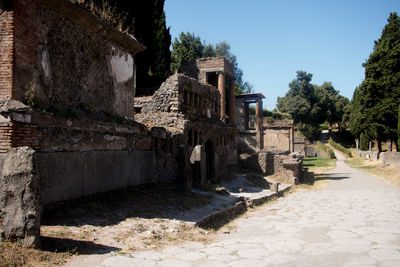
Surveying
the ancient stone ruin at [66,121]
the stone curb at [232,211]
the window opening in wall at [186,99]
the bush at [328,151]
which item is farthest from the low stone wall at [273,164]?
the bush at [328,151]

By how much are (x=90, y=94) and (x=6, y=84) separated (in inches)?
101

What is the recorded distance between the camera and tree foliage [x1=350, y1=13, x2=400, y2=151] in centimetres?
2923

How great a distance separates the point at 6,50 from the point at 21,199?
11.2ft

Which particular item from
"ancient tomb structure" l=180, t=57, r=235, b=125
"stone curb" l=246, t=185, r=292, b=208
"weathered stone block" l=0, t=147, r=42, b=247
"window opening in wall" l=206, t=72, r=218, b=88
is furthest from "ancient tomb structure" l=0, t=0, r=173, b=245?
"window opening in wall" l=206, t=72, r=218, b=88

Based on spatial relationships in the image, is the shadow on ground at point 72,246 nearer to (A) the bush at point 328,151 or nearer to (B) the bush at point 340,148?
(A) the bush at point 328,151

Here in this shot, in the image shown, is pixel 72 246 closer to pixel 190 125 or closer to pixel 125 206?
pixel 125 206

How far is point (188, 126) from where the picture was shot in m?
14.3

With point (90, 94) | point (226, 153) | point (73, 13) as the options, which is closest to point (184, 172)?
point (90, 94)

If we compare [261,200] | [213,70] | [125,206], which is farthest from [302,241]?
[213,70]

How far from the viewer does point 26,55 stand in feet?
22.9

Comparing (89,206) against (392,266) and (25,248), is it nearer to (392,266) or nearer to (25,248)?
(25,248)

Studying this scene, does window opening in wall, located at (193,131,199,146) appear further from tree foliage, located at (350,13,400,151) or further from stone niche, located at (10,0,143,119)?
tree foliage, located at (350,13,400,151)

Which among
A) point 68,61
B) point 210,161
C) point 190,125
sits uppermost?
point 68,61

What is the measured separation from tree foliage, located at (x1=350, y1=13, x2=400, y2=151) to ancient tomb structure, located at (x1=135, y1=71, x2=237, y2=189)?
17.5m
